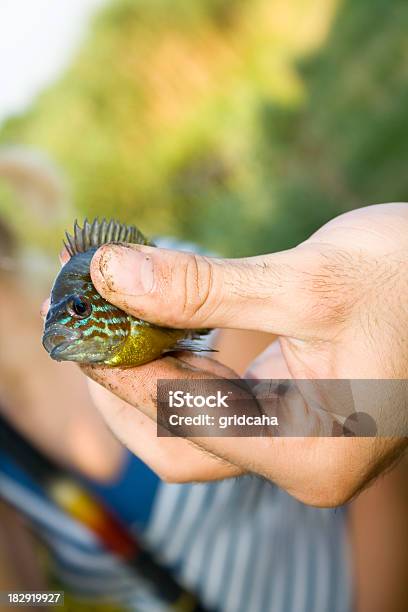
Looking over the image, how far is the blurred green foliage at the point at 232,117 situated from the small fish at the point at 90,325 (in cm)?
341

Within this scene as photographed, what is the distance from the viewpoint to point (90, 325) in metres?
1.32

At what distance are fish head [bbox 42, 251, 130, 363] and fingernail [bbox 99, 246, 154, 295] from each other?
0.28ft

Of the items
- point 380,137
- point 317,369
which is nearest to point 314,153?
point 380,137

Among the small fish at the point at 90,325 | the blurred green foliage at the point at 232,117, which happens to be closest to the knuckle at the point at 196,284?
the small fish at the point at 90,325

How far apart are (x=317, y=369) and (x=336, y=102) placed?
4.49 metres

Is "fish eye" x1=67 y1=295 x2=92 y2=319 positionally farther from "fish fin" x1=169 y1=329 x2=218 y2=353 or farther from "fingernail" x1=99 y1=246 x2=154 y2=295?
"fish fin" x1=169 y1=329 x2=218 y2=353

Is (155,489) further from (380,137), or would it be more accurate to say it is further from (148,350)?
(380,137)

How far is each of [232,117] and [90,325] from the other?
228 inches

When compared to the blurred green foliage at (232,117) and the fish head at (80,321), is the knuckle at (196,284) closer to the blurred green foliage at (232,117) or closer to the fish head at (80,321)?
the fish head at (80,321)

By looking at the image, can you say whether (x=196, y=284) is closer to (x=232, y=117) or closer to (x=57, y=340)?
(x=57, y=340)

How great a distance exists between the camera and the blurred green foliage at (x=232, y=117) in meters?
4.98

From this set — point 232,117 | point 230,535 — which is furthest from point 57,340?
point 232,117

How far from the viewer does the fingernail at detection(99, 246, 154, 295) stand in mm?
1253

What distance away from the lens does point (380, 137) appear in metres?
4.71
